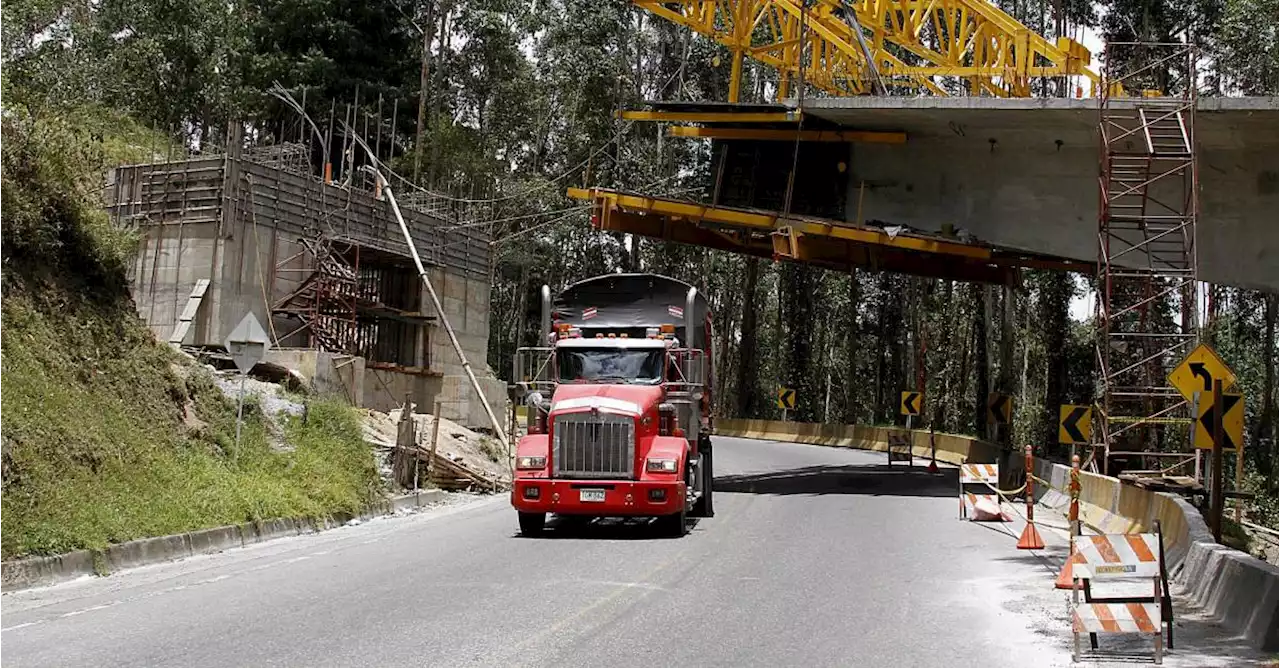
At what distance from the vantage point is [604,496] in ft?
53.2

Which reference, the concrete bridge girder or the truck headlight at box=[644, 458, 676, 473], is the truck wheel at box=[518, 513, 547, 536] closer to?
the truck headlight at box=[644, 458, 676, 473]

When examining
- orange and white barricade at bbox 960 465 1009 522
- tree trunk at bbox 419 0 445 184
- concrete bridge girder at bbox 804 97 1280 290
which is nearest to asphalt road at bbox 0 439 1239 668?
orange and white barricade at bbox 960 465 1009 522

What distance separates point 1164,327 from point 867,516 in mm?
29326

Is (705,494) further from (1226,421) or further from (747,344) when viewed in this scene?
(747,344)

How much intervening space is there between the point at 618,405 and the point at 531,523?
209 cm

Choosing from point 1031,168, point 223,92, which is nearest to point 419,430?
point 1031,168

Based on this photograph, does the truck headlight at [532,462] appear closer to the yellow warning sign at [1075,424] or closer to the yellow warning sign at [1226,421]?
the yellow warning sign at [1226,421]

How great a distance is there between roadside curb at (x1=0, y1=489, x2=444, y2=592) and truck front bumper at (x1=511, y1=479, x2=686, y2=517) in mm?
3735

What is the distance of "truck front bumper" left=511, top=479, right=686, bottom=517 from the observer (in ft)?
53.1

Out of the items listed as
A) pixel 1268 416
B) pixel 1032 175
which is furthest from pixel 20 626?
pixel 1268 416

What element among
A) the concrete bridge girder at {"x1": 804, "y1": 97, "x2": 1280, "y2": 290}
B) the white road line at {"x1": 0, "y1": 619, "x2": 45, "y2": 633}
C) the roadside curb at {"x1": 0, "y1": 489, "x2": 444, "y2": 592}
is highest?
the concrete bridge girder at {"x1": 804, "y1": 97, "x2": 1280, "y2": 290}

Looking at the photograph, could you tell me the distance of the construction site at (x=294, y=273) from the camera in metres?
29.1

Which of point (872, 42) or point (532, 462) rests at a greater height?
point (872, 42)

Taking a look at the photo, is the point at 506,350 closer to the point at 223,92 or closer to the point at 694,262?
the point at 694,262
